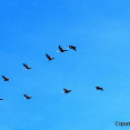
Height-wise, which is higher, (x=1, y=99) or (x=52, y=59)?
(x=52, y=59)

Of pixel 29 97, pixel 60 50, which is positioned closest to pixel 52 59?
pixel 60 50

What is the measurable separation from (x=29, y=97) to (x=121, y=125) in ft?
87.8

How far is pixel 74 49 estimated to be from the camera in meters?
109

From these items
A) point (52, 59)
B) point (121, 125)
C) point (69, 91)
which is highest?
point (52, 59)

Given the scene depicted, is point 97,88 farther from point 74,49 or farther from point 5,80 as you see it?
point 5,80

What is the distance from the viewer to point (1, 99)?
11681cm

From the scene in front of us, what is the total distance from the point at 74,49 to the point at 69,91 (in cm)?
1206

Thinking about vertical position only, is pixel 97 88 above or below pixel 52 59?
below

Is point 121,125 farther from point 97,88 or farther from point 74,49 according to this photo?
point 74,49

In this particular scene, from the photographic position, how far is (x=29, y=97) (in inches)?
4717

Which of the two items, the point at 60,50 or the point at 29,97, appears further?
the point at 29,97

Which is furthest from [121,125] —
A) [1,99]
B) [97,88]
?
[1,99]

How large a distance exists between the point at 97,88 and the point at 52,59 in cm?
1449

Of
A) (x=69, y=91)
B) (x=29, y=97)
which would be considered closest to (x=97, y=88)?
(x=69, y=91)
